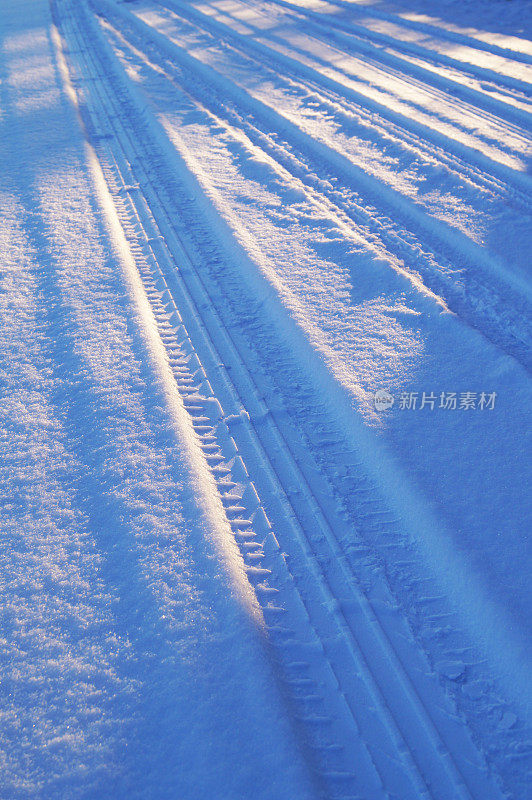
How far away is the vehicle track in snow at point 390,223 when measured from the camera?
11.5ft

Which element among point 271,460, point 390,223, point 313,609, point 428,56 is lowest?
point 313,609

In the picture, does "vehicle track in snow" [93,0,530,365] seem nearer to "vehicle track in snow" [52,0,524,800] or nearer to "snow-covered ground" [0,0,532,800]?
"snow-covered ground" [0,0,532,800]

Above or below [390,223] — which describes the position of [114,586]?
below

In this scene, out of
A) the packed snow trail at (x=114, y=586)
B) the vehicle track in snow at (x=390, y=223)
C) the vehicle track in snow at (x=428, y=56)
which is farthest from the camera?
the vehicle track in snow at (x=428, y=56)

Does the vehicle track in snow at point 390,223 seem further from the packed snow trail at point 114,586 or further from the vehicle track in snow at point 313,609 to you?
the packed snow trail at point 114,586

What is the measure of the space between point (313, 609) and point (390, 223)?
323 cm

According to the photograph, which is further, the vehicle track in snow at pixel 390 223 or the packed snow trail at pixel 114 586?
the vehicle track in snow at pixel 390 223

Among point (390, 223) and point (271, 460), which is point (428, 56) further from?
point (271, 460)

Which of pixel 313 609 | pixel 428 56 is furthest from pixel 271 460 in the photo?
pixel 428 56

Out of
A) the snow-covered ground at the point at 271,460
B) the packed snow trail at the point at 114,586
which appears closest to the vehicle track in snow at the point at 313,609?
the snow-covered ground at the point at 271,460

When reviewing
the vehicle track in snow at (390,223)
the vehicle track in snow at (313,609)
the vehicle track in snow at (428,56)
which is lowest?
the vehicle track in snow at (313,609)

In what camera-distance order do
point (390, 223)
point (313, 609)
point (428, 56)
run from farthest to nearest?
1. point (428, 56)
2. point (390, 223)
3. point (313, 609)

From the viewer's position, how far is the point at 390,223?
→ 432cm

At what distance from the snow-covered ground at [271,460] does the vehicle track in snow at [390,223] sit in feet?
0.09
